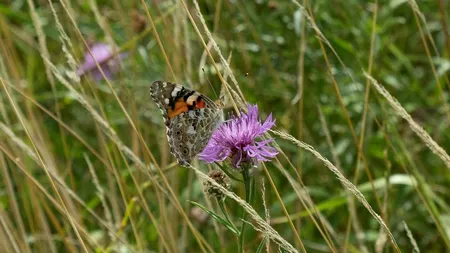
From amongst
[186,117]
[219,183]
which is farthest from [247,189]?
[186,117]

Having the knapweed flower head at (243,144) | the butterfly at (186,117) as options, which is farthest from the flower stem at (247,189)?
the butterfly at (186,117)

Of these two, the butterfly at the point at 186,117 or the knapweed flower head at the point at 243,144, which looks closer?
the knapweed flower head at the point at 243,144

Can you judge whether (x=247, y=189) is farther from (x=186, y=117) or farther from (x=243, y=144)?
(x=186, y=117)

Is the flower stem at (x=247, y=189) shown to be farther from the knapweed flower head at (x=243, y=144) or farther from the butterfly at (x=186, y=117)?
the butterfly at (x=186, y=117)

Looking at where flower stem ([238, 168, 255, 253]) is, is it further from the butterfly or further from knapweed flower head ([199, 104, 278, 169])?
the butterfly

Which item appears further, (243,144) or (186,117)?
(186,117)
